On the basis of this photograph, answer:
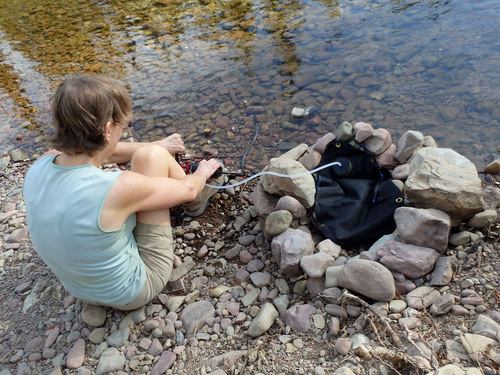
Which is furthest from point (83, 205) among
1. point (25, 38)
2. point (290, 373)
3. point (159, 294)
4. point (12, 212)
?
point (25, 38)

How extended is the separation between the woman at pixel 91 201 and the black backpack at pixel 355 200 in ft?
4.24

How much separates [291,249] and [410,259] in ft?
2.57

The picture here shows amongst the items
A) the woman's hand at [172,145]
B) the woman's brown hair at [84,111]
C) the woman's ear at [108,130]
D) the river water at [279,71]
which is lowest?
the river water at [279,71]

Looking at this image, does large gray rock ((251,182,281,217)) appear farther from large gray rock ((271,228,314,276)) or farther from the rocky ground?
large gray rock ((271,228,314,276))

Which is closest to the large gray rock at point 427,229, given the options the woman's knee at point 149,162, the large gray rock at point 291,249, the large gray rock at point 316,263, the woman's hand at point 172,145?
the large gray rock at point 316,263

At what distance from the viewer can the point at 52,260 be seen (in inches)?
97.3

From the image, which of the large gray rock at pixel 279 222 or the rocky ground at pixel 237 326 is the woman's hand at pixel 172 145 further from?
the large gray rock at pixel 279 222

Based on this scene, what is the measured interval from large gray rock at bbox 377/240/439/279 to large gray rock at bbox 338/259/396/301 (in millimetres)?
141

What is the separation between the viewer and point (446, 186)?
281 centimetres

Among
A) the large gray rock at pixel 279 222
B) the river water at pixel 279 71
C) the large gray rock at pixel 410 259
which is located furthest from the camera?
the river water at pixel 279 71

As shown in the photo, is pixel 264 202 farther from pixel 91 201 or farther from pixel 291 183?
pixel 91 201

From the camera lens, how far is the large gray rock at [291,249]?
2.82 metres

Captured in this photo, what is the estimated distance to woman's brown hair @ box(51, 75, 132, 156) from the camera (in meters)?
2.26

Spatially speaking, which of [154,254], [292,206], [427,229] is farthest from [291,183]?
[154,254]
